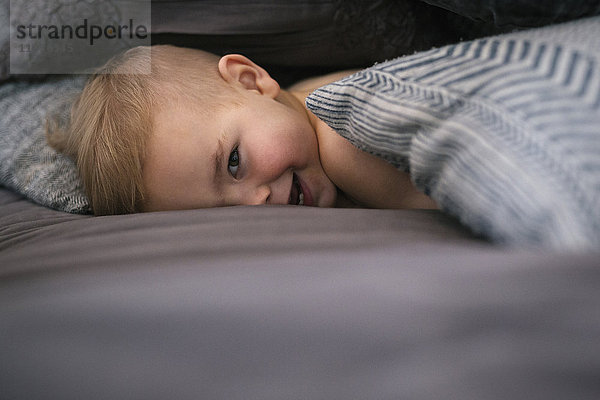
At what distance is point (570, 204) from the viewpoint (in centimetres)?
31

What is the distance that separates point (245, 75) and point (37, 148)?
41 cm

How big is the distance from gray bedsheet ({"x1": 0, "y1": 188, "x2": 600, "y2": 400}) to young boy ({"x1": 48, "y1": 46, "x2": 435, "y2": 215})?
37 centimetres

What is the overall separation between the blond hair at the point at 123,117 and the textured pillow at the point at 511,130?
0.43 m

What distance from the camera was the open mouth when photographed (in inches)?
30.8

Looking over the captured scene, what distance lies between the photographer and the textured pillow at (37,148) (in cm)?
75

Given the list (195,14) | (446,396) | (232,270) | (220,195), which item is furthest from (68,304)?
(195,14)

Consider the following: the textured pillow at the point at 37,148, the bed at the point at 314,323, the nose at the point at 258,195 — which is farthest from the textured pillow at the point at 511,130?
the textured pillow at the point at 37,148

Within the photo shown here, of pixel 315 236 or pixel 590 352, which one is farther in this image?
pixel 315 236

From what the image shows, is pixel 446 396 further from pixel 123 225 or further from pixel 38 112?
pixel 38 112

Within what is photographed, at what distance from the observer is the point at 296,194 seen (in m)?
0.79

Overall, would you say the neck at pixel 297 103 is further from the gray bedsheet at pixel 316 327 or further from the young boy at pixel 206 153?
the gray bedsheet at pixel 316 327

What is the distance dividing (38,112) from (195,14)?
369 mm
